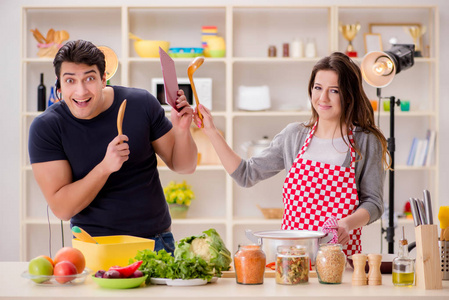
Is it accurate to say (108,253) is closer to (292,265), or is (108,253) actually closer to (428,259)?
(292,265)

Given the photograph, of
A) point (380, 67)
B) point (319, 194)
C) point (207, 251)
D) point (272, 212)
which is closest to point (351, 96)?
point (319, 194)

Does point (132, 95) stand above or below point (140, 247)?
above

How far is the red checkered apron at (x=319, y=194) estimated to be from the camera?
2240 mm

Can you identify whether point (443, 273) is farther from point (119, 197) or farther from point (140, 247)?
point (119, 197)

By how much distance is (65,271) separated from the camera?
1666 mm

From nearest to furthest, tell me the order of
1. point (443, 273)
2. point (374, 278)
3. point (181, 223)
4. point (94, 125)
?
point (374, 278), point (443, 273), point (94, 125), point (181, 223)

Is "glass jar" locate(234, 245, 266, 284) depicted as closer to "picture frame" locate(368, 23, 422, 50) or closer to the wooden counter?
the wooden counter

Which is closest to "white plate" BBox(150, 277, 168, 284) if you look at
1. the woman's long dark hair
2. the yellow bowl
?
the woman's long dark hair

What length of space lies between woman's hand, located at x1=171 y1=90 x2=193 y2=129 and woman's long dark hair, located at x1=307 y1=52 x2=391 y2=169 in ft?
1.67

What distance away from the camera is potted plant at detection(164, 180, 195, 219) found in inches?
180

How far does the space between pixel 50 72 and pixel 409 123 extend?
2.91 metres

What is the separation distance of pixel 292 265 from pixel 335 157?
0.71 m

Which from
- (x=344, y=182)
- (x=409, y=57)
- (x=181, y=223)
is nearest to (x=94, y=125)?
(x=344, y=182)

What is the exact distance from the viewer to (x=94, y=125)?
2.13 m
